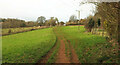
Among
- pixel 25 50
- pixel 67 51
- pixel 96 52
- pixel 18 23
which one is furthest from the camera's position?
pixel 18 23

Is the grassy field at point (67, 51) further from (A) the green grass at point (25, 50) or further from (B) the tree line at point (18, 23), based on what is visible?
(B) the tree line at point (18, 23)

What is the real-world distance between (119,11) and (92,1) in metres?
2.80

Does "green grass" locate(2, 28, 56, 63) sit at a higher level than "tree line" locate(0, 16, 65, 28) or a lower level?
lower

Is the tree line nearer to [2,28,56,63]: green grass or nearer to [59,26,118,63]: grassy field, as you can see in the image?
[2,28,56,63]: green grass

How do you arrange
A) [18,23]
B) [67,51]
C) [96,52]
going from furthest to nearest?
[18,23] < [67,51] < [96,52]

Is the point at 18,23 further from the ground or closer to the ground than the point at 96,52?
further from the ground

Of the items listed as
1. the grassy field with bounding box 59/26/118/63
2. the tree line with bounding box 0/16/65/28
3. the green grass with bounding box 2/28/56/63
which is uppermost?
the tree line with bounding box 0/16/65/28

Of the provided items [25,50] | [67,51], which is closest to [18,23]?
[25,50]

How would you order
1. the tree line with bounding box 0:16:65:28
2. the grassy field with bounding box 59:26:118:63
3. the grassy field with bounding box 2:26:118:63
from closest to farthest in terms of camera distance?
Answer: 1. the grassy field with bounding box 59:26:118:63
2. the grassy field with bounding box 2:26:118:63
3. the tree line with bounding box 0:16:65:28

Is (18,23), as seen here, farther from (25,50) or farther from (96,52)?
(96,52)

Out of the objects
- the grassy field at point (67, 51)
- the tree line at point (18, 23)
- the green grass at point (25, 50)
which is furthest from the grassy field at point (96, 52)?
the tree line at point (18, 23)

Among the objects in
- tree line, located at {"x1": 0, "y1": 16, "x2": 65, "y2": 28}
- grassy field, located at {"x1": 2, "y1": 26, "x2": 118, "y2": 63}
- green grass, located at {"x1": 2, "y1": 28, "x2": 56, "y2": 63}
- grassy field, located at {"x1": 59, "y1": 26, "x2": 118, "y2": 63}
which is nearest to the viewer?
grassy field, located at {"x1": 59, "y1": 26, "x2": 118, "y2": 63}

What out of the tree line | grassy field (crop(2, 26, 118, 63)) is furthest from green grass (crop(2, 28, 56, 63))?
the tree line

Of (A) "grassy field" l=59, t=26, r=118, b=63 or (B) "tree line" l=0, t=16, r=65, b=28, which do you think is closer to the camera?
(A) "grassy field" l=59, t=26, r=118, b=63
